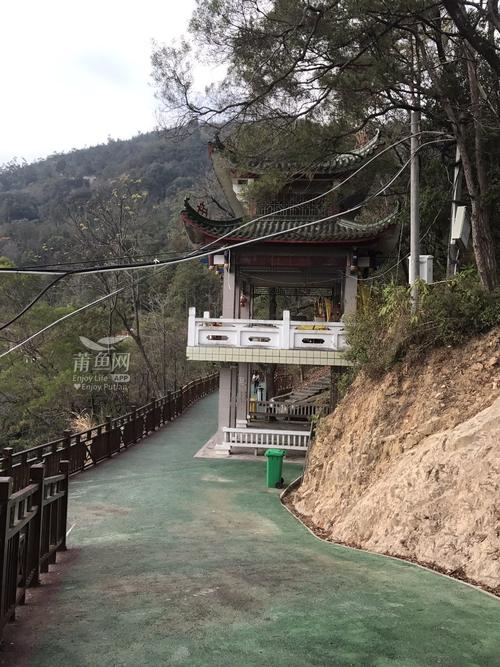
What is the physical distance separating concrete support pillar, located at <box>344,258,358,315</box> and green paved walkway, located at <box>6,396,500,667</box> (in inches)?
292

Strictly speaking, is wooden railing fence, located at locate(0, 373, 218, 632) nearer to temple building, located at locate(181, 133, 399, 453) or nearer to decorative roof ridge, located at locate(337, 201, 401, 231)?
temple building, located at locate(181, 133, 399, 453)

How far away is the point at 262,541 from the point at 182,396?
53.4 feet

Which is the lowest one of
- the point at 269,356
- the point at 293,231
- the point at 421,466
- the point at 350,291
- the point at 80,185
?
the point at 421,466

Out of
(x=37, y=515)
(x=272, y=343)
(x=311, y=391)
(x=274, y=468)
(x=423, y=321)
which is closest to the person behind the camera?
(x=37, y=515)

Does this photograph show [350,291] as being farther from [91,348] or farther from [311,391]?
[91,348]

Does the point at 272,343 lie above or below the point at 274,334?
below

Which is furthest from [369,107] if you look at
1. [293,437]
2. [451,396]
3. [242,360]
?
[293,437]

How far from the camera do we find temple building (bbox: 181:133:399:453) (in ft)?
42.0

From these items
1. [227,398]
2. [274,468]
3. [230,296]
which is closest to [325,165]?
[230,296]

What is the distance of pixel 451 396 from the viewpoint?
25.4 ft

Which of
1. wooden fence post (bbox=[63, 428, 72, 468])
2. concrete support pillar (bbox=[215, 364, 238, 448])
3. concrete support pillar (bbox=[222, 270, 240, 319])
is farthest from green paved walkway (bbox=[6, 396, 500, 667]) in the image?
concrete support pillar (bbox=[222, 270, 240, 319])

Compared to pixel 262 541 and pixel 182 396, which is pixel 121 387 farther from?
pixel 262 541

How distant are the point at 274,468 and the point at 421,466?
15.4 ft

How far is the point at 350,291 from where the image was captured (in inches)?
556
